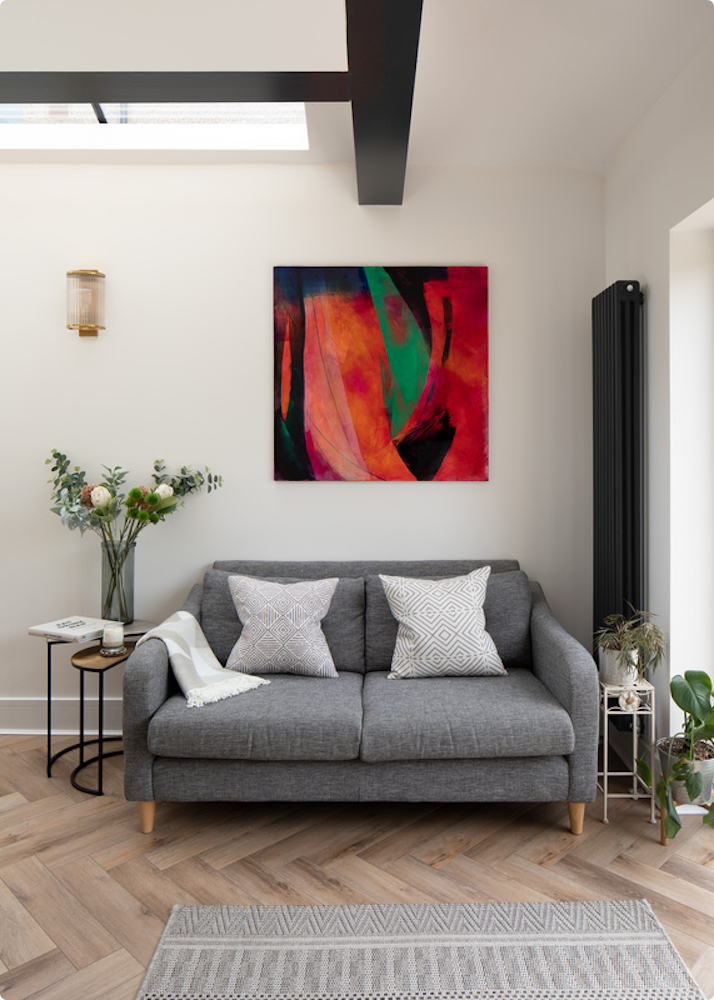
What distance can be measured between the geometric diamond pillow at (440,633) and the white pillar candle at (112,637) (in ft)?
3.79

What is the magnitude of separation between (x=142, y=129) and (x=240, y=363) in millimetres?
1152

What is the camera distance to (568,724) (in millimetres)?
2510

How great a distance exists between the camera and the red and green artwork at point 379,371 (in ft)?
11.3

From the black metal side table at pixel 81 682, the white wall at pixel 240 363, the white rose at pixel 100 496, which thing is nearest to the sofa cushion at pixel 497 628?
the white wall at pixel 240 363

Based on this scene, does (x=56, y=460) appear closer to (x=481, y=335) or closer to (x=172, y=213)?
(x=172, y=213)

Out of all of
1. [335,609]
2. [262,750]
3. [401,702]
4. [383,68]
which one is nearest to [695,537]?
[401,702]

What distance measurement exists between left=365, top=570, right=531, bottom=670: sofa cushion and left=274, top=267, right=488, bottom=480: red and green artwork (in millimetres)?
661

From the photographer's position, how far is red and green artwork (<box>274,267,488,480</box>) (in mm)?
3436

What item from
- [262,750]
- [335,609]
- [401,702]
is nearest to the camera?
[262,750]

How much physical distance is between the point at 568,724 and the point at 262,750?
3.52ft

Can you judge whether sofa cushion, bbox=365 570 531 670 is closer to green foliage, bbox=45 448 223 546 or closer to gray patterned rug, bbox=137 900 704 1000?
A: green foliage, bbox=45 448 223 546

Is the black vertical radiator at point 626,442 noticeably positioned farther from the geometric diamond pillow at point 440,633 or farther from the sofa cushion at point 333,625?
the sofa cushion at point 333,625

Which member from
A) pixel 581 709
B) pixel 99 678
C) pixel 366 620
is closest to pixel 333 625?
pixel 366 620

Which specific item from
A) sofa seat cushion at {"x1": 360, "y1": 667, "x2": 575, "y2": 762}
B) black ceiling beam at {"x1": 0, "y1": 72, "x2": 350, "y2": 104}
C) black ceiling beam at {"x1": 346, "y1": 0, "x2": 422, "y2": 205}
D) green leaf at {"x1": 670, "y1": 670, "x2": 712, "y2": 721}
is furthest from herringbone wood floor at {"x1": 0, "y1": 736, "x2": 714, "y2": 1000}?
black ceiling beam at {"x1": 0, "y1": 72, "x2": 350, "y2": 104}
